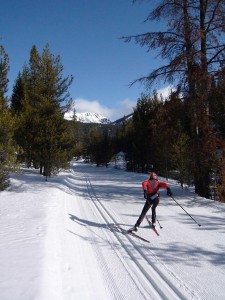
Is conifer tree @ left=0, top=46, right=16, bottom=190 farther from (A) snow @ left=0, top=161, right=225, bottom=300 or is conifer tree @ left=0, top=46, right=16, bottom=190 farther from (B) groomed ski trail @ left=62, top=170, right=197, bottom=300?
(B) groomed ski trail @ left=62, top=170, right=197, bottom=300

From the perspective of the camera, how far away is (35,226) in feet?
31.1

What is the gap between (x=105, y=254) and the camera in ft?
25.0

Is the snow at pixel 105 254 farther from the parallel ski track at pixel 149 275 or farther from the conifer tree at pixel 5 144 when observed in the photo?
the conifer tree at pixel 5 144

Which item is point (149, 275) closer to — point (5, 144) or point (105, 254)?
point (105, 254)

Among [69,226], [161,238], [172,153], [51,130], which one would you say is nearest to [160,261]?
[161,238]

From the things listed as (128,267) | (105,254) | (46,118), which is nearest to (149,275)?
(128,267)

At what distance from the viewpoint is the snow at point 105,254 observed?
5566 mm

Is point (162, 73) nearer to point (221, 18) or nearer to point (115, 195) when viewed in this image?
point (221, 18)

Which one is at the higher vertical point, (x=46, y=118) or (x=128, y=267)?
(x=46, y=118)

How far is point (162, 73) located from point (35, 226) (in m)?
9.98

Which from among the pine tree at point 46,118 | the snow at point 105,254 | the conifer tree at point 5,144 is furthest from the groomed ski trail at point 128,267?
the pine tree at point 46,118

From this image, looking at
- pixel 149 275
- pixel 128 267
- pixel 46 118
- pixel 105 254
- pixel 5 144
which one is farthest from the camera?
pixel 46 118

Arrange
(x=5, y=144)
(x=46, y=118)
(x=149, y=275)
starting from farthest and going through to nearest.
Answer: (x=46, y=118)
(x=5, y=144)
(x=149, y=275)

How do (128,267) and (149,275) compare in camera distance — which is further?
(128,267)
